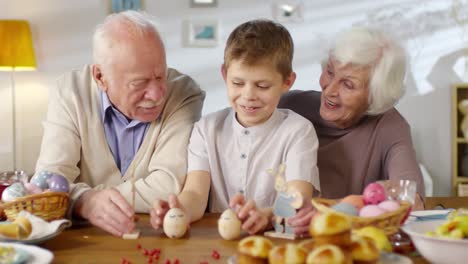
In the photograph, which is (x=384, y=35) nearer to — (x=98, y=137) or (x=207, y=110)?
(x=98, y=137)

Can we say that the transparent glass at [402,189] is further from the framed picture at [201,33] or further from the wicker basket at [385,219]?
the framed picture at [201,33]

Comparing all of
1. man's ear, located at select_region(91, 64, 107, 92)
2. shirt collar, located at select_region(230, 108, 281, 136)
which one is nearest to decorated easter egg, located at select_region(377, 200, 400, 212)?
shirt collar, located at select_region(230, 108, 281, 136)

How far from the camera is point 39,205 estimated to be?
153 centimetres

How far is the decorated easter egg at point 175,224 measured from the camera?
4.99 feet

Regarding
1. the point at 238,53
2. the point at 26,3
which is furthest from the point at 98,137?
the point at 26,3

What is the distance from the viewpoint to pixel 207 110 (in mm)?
5148

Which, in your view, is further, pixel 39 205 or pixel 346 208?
pixel 39 205

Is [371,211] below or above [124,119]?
below

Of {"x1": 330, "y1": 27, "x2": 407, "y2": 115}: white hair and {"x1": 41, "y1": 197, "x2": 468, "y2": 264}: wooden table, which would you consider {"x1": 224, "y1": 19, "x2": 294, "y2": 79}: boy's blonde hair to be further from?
{"x1": 41, "y1": 197, "x2": 468, "y2": 264}: wooden table

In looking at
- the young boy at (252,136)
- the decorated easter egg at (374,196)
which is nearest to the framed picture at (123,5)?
the young boy at (252,136)

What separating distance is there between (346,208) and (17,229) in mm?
711

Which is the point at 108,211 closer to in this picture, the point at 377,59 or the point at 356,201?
the point at 356,201

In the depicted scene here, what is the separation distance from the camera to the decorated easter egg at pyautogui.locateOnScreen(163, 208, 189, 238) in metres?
1.52

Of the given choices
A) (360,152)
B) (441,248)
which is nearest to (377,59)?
(360,152)
